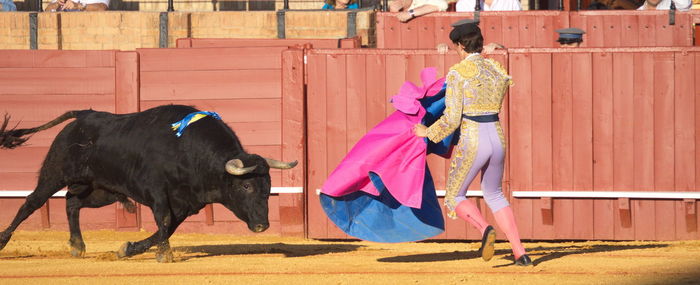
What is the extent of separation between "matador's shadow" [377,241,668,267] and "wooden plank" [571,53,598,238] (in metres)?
0.75

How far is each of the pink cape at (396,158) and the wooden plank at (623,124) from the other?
3.04 m

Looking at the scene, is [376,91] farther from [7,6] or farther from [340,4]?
[7,6]

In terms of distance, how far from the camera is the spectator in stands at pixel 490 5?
13143 millimetres

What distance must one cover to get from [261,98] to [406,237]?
3559 millimetres

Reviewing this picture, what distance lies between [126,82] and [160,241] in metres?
3.47

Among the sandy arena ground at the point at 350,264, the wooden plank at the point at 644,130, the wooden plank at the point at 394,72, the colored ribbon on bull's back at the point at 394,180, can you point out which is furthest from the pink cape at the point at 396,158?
the wooden plank at the point at 644,130

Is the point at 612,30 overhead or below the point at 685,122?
overhead

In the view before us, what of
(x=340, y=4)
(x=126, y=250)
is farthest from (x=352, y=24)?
(x=126, y=250)

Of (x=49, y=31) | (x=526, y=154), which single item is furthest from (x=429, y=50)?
(x=49, y=31)

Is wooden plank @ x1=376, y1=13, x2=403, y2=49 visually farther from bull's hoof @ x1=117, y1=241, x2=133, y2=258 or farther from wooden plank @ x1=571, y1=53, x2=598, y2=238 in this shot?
bull's hoof @ x1=117, y1=241, x2=133, y2=258

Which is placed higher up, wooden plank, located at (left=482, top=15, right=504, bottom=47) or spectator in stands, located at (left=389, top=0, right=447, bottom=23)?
spectator in stands, located at (left=389, top=0, right=447, bottom=23)

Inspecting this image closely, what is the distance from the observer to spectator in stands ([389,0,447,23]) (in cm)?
1263

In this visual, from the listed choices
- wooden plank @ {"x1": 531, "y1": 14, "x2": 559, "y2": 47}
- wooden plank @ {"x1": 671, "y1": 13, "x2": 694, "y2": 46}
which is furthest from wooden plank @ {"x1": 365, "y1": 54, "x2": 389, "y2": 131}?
wooden plank @ {"x1": 671, "y1": 13, "x2": 694, "y2": 46}

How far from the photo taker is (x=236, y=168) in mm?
8812
